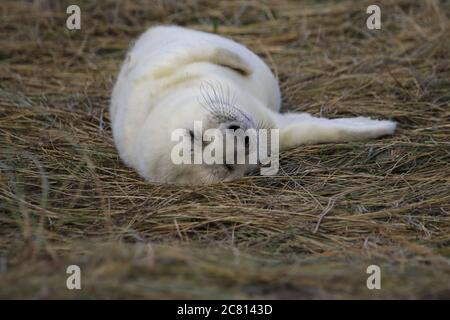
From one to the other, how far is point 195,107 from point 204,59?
729 millimetres

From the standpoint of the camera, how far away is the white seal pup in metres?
3.74

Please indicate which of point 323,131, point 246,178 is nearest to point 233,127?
point 246,178

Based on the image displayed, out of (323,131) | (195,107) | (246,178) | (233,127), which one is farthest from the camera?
(323,131)

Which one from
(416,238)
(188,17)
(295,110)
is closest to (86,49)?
(188,17)

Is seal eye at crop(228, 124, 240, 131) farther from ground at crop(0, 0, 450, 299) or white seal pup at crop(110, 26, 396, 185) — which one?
ground at crop(0, 0, 450, 299)

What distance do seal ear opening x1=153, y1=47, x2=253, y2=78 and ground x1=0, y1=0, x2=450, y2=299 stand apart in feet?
1.88

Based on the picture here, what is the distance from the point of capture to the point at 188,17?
21.6 feet

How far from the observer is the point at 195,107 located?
3734 millimetres

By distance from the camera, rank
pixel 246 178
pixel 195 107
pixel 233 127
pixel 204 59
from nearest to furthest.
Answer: pixel 233 127 → pixel 195 107 → pixel 246 178 → pixel 204 59

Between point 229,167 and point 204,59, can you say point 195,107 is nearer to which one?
point 229,167

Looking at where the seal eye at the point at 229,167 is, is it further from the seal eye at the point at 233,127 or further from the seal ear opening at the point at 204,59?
the seal ear opening at the point at 204,59

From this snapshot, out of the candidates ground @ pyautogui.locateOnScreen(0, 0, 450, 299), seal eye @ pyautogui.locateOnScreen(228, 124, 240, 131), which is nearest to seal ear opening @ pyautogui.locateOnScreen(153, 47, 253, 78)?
ground @ pyautogui.locateOnScreen(0, 0, 450, 299)

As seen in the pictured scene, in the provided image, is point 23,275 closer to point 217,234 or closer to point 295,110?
point 217,234
